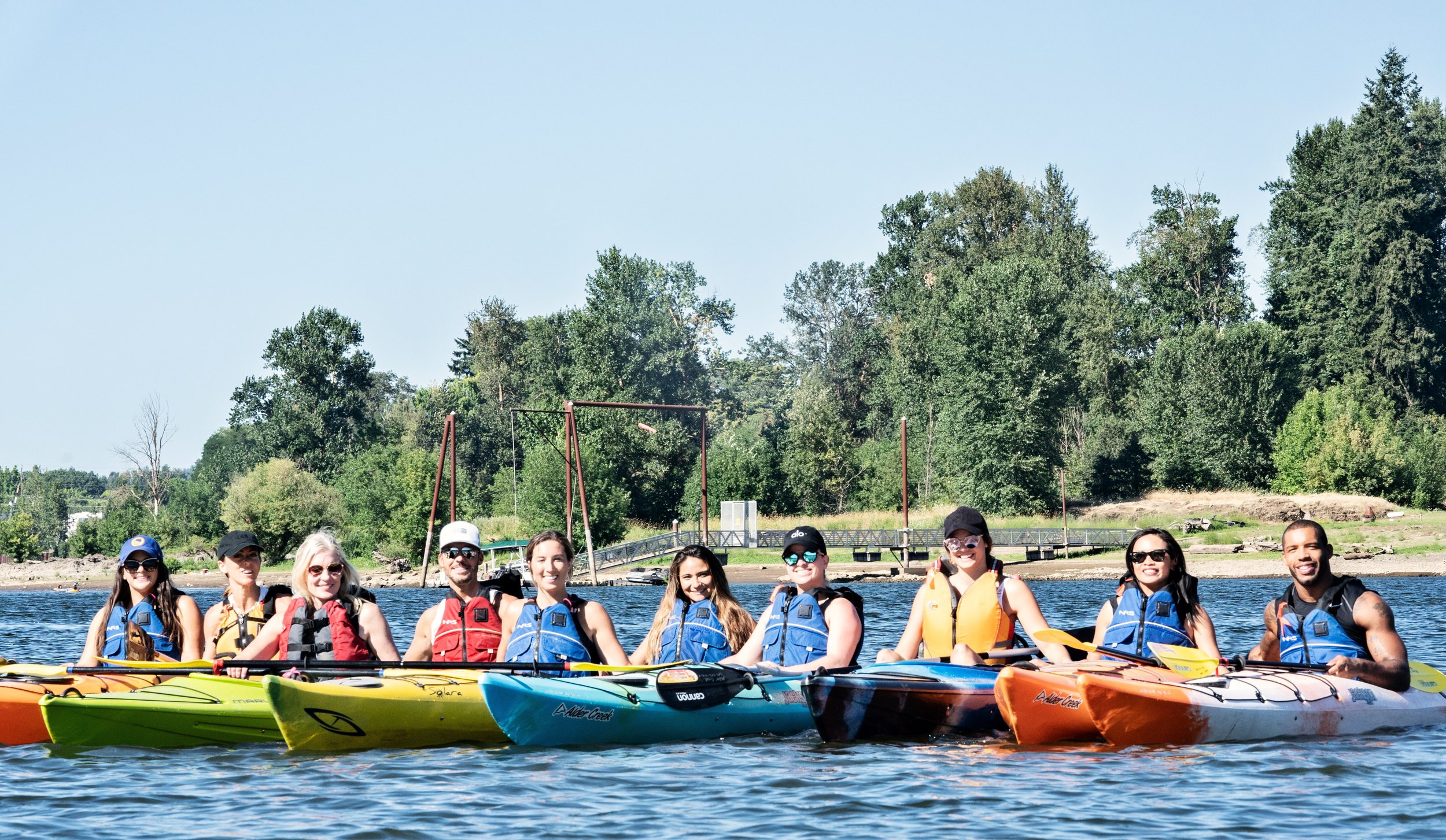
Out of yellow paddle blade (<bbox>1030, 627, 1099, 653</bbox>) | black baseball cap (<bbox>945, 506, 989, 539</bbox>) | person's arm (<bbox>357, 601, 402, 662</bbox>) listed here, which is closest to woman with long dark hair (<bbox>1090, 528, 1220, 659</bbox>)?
yellow paddle blade (<bbox>1030, 627, 1099, 653</bbox>)

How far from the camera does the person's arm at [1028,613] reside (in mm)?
9719

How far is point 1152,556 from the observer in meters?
9.73

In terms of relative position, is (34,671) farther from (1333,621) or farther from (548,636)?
(1333,621)

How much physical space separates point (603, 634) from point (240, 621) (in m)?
2.55

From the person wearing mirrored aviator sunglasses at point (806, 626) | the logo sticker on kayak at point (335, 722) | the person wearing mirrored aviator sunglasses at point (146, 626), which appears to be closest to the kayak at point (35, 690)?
the person wearing mirrored aviator sunglasses at point (146, 626)

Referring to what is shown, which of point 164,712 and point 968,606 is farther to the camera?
point 968,606

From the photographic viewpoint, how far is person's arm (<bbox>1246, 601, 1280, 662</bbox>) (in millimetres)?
10547

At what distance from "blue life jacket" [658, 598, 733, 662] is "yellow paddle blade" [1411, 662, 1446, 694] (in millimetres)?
5016

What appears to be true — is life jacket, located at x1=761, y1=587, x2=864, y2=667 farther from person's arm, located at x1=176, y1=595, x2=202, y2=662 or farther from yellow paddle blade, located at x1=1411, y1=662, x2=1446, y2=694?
yellow paddle blade, located at x1=1411, y1=662, x2=1446, y2=694

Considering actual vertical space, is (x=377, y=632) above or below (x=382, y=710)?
above

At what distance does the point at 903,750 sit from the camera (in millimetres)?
10234

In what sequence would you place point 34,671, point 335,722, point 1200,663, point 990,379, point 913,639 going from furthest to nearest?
point 990,379 → point 34,671 → point 913,639 → point 1200,663 → point 335,722

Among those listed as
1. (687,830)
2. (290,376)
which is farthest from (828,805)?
(290,376)

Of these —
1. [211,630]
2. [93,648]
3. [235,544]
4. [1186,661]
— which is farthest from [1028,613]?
[93,648]
